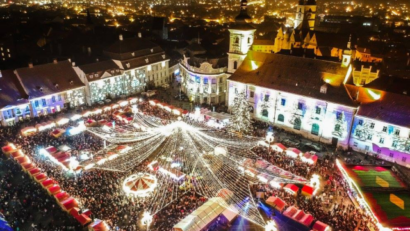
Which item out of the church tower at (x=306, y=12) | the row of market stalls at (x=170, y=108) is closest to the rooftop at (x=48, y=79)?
the row of market stalls at (x=170, y=108)

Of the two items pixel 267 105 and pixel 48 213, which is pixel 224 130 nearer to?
pixel 267 105

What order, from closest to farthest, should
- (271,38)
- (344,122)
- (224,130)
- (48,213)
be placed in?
(48,213) < (344,122) < (224,130) < (271,38)

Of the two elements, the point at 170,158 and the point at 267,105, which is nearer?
the point at 170,158

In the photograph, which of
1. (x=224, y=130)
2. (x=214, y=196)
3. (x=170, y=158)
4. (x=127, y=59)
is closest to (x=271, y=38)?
(x=127, y=59)

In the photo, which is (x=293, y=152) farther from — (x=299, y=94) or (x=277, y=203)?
Answer: (x=277, y=203)

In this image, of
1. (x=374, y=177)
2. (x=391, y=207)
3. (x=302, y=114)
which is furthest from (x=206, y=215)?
(x=302, y=114)

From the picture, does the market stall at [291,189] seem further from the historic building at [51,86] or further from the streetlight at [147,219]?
the historic building at [51,86]

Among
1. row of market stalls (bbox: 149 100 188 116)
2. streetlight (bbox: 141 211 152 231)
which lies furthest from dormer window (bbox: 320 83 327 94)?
streetlight (bbox: 141 211 152 231)
